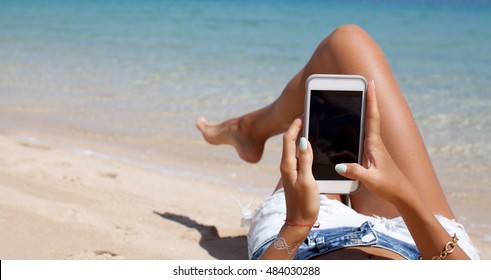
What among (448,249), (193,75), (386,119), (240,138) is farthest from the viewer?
(193,75)

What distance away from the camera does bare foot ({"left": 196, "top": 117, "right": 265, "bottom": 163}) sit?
305 cm

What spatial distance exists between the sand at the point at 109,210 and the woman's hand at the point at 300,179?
955 mm

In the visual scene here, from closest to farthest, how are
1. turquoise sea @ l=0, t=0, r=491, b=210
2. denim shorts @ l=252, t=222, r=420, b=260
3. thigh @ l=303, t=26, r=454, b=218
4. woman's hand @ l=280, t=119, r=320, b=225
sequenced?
woman's hand @ l=280, t=119, r=320, b=225 → denim shorts @ l=252, t=222, r=420, b=260 → thigh @ l=303, t=26, r=454, b=218 → turquoise sea @ l=0, t=0, r=491, b=210

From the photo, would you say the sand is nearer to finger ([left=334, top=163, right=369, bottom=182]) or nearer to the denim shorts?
the denim shorts

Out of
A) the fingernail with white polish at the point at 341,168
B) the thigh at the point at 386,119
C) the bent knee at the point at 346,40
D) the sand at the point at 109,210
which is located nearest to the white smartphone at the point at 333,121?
the fingernail with white polish at the point at 341,168

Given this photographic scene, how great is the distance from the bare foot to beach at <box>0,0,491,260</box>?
293 millimetres

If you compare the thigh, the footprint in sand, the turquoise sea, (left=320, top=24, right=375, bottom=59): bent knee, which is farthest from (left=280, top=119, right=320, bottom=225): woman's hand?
the turquoise sea

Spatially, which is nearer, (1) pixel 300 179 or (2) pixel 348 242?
(1) pixel 300 179

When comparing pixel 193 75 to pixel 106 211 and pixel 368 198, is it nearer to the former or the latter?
pixel 106 211

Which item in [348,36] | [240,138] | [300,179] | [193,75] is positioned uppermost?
[348,36]

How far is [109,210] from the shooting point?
2.91 m

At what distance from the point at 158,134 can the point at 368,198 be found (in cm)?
279

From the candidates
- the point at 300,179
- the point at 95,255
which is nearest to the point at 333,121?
the point at 300,179

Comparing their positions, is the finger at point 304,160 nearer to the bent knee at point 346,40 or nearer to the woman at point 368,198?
the woman at point 368,198
